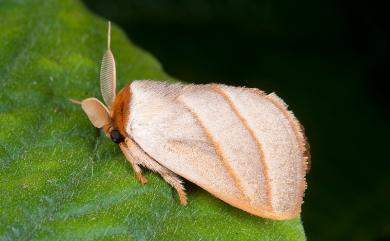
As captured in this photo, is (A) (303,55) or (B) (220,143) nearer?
(B) (220,143)

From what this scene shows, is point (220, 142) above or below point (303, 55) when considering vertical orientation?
above

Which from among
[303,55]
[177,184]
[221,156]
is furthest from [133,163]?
[303,55]

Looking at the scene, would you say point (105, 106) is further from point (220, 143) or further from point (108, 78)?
point (220, 143)

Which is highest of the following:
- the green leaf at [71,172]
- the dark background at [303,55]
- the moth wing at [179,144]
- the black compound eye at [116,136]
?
the moth wing at [179,144]

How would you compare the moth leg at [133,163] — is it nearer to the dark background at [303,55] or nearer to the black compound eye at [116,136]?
the black compound eye at [116,136]

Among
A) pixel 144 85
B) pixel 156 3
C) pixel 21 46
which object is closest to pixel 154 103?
pixel 144 85

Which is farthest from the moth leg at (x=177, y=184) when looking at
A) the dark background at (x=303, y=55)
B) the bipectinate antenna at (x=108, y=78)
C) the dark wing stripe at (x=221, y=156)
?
the dark background at (x=303, y=55)

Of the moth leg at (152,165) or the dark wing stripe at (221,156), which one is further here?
the moth leg at (152,165)
